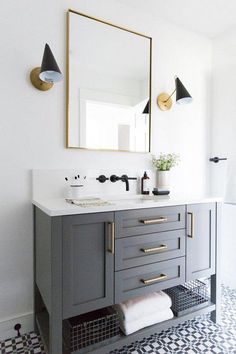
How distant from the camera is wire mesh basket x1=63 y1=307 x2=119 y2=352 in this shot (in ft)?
4.25

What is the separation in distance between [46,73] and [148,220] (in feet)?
3.47

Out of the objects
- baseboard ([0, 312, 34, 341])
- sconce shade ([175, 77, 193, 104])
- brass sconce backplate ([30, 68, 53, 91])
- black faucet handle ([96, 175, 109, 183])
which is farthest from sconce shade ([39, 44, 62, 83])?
baseboard ([0, 312, 34, 341])

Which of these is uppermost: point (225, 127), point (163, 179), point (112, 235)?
point (225, 127)

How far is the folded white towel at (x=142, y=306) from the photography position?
1.41 meters

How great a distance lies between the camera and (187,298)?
1.71m

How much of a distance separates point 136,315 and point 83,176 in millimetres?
950

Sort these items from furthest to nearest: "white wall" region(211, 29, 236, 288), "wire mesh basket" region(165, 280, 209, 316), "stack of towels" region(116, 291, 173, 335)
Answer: "white wall" region(211, 29, 236, 288)
"wire mesh basket" region(165, 280, 209, 316)
"stack of towels" region(116, 291, 173, 335)

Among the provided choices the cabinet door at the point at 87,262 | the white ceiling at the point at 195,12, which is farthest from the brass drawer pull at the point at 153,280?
the white ceiling at the point at 195,12

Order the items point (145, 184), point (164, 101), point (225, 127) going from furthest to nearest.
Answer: point (225, 127) → point (164, 101) → point (145, 184)

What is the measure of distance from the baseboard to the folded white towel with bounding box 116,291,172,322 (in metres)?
0.62

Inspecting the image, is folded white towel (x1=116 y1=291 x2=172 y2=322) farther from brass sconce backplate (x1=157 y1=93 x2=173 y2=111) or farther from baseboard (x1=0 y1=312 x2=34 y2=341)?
brass sconce backplate (x1=157 y1=93 x2=173 y2=111)

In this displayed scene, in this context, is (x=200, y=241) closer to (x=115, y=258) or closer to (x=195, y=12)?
(x=115, y=258)

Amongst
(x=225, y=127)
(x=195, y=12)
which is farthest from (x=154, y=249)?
(x=195, y=12)

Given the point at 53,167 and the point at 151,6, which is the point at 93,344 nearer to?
the point at 53,167
